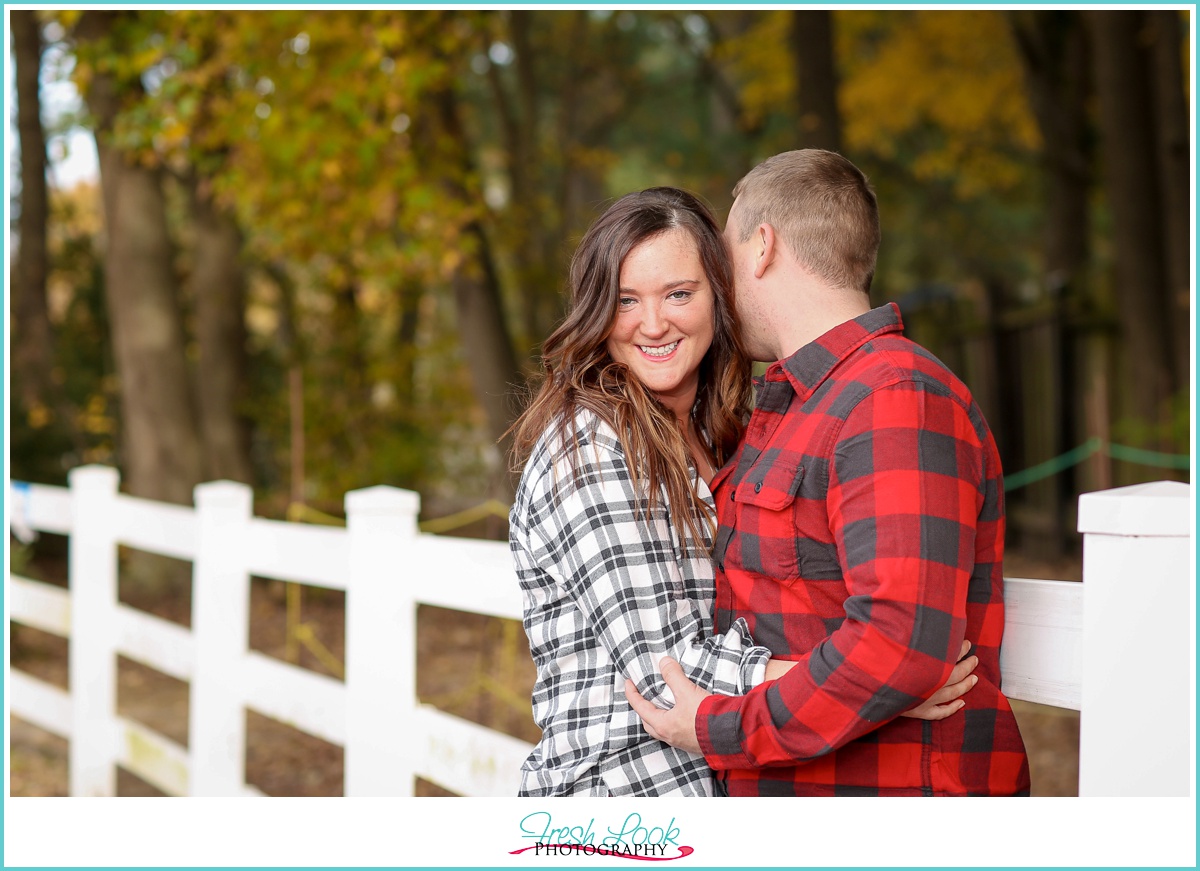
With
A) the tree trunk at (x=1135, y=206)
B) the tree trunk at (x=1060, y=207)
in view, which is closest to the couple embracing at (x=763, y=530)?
the tree trunk at (x=1135, y=206)

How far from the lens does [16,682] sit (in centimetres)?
654

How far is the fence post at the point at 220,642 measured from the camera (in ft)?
15.4

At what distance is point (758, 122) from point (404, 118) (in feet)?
27.6

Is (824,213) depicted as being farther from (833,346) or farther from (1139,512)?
(1139,512)

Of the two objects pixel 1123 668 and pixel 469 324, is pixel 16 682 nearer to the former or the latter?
pixel 469 324

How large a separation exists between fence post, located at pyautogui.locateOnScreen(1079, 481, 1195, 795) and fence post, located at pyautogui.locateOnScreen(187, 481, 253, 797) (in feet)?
11.6

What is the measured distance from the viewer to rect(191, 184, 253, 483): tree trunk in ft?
35.9

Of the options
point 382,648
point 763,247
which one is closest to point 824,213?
point 763,247

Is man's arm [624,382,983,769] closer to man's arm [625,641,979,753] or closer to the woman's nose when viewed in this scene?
man's arm [625,641,979,753]

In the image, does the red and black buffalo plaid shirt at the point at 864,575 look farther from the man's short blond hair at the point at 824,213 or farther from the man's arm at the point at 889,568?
the man's short blond hair at the point at 824,213

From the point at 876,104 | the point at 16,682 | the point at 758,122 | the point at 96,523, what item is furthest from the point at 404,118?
the point at 876,104

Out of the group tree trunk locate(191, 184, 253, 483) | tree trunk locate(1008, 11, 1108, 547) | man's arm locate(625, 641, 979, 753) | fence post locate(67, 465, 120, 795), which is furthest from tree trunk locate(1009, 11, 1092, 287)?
man's arm locate(625, 641, 979, 753)

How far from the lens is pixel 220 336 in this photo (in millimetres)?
11125

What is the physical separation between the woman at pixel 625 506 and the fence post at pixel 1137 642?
562 millimetres
